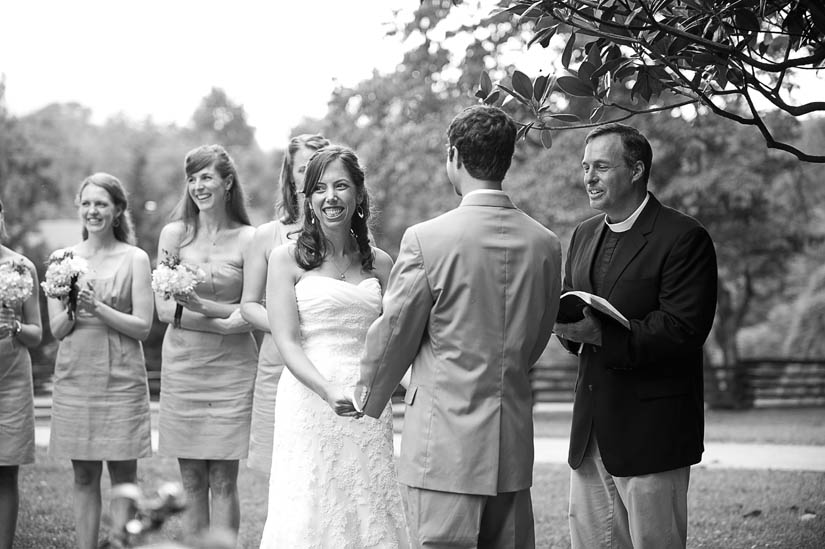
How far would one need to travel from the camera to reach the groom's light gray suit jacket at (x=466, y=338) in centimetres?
360

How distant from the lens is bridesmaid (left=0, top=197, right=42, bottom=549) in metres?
6.31

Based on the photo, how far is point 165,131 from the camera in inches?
3873

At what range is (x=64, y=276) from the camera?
6.10 m

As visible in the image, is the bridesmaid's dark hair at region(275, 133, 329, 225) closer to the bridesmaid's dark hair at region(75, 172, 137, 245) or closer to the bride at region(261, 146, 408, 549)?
the bride at region(261, 146, 408, 549)

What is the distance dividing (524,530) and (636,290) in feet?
4.41

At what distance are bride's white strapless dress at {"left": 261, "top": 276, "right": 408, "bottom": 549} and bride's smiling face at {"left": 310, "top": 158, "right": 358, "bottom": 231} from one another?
0.99 feet

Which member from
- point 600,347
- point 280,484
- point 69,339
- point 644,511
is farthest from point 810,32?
point 69,339

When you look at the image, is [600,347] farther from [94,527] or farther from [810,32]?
[94,527]

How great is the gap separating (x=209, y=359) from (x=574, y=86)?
290 centimetres

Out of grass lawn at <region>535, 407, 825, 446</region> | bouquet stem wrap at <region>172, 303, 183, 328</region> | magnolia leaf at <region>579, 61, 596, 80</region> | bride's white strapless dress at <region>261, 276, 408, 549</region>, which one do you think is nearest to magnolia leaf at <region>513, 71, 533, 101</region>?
magnolia leaf at <region>579, 61, 596, 80</region>

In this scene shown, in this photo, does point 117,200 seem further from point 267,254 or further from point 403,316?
point 403,316

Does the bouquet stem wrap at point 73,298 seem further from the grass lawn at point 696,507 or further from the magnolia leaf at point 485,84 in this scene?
the magnolia leaf at point 485,84

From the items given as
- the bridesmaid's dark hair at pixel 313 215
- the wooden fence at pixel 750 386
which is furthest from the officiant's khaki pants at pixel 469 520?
the wooden fence at pixel 750 386

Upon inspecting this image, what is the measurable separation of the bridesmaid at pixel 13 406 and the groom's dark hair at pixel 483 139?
3.80 metres
